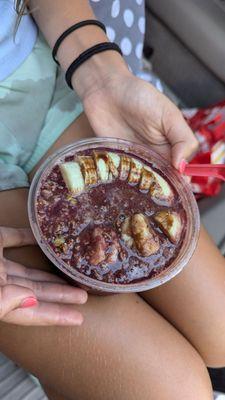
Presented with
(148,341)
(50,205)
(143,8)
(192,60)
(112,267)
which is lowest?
(148,341)

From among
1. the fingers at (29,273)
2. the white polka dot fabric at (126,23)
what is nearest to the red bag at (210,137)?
the white polka dot fabric at (126,23)

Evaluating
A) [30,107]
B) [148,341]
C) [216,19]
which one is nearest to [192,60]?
[216,19]

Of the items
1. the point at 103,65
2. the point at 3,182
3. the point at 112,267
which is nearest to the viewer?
the point at 112,267

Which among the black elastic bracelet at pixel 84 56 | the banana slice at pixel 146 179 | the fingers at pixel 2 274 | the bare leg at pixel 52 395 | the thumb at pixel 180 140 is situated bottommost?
the bare leg at pixel 52 395

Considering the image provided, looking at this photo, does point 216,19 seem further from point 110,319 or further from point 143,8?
point 110,319

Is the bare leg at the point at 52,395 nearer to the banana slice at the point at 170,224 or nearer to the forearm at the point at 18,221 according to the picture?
the forearm at the point at 18,221

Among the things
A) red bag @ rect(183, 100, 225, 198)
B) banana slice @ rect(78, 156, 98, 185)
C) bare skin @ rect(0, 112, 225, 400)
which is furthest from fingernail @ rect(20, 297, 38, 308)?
red bag @ rect(183, 100, 225, 198)

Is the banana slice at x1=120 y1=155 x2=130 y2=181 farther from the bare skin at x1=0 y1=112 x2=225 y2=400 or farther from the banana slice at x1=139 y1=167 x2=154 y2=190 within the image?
the bare skin at x1=0 y1=112 x2=225 y2=400
